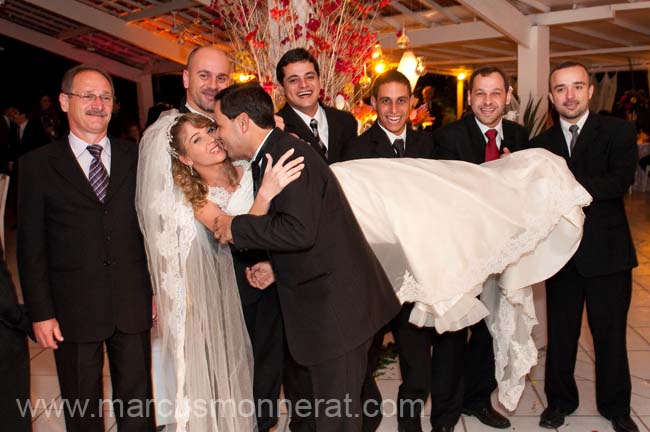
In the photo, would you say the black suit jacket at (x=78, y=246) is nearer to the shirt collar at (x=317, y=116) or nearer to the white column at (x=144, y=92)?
the shirt collar at (x=317, y=116)

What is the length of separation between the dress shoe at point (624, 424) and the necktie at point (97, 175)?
8.61ft

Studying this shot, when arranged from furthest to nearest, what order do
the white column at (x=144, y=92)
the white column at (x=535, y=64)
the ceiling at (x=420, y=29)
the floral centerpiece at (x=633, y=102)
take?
the white column at (x=144, y=92) → the floral centerpiece at (x=633, y=102) → the white column at (x=535, y=64) → the ceiling at (x=420, y=29)

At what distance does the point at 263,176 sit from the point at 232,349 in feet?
3.00

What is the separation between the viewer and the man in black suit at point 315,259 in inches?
87.4

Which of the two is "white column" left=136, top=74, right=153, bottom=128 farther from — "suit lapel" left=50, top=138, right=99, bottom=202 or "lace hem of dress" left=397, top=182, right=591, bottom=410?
"lace hem of dress" left=397, top=182, right=591, bottom=410

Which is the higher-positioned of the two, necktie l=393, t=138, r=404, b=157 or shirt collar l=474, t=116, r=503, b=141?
shirt collar l=474, t=116, r=503, b=141

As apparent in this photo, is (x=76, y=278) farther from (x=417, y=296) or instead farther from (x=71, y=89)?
(x=417, y=296)

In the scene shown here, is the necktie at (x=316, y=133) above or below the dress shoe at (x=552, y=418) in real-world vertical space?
above

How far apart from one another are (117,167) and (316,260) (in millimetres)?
971

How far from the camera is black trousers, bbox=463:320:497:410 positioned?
3357mm

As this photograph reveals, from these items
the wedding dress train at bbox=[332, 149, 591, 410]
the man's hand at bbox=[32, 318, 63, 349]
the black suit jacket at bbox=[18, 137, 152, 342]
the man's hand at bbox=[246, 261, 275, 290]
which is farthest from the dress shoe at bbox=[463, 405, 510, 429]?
the man's hand at bbox=[32, 318, 63, 349]

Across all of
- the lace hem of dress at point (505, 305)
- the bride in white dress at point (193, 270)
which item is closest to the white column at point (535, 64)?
the lace hem of dress at point (505, 305)

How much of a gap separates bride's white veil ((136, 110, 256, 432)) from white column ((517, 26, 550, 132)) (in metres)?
7.30

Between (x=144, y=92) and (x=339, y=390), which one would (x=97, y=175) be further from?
(x=144, y=92)
